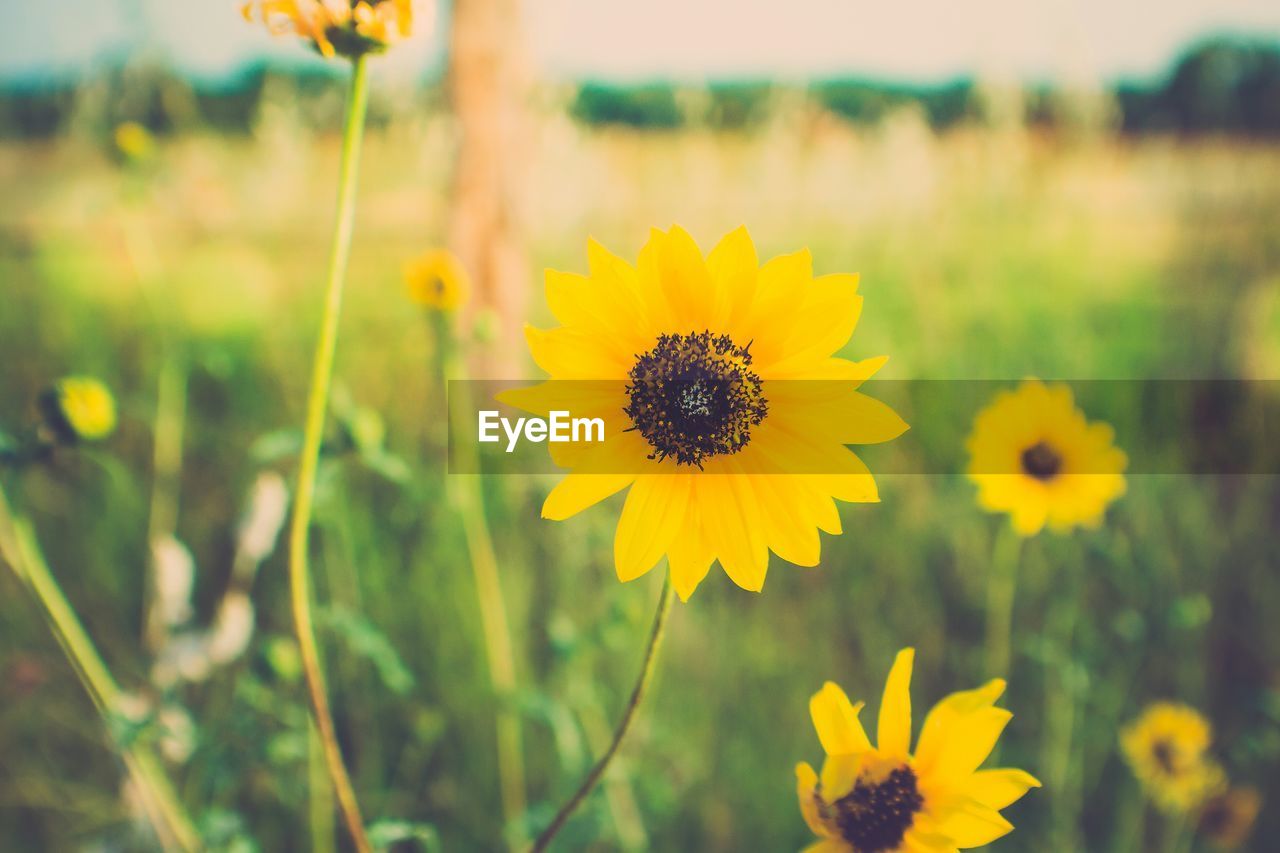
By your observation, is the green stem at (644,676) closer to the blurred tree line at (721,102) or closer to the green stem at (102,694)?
the green stem at (102,694)

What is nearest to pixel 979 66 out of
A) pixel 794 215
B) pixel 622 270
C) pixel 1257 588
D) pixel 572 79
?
pixel 794 215

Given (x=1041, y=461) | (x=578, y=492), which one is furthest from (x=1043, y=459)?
(x=578, y=492)

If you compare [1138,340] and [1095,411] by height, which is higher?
[1138,340]

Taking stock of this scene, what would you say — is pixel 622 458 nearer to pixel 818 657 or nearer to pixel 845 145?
pixel 818 657

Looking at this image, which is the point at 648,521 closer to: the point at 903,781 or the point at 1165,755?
the point at 903,781

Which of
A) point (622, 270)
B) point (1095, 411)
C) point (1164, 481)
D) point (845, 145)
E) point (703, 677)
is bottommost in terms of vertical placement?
point (703, 677)

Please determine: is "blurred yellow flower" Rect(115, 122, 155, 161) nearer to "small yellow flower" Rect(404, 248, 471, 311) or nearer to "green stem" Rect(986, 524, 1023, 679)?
"small yellow flower" Rect(404, 248, 471, 311)

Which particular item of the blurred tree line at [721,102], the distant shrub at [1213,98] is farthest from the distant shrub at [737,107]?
the distant shrub at [1213,98]
